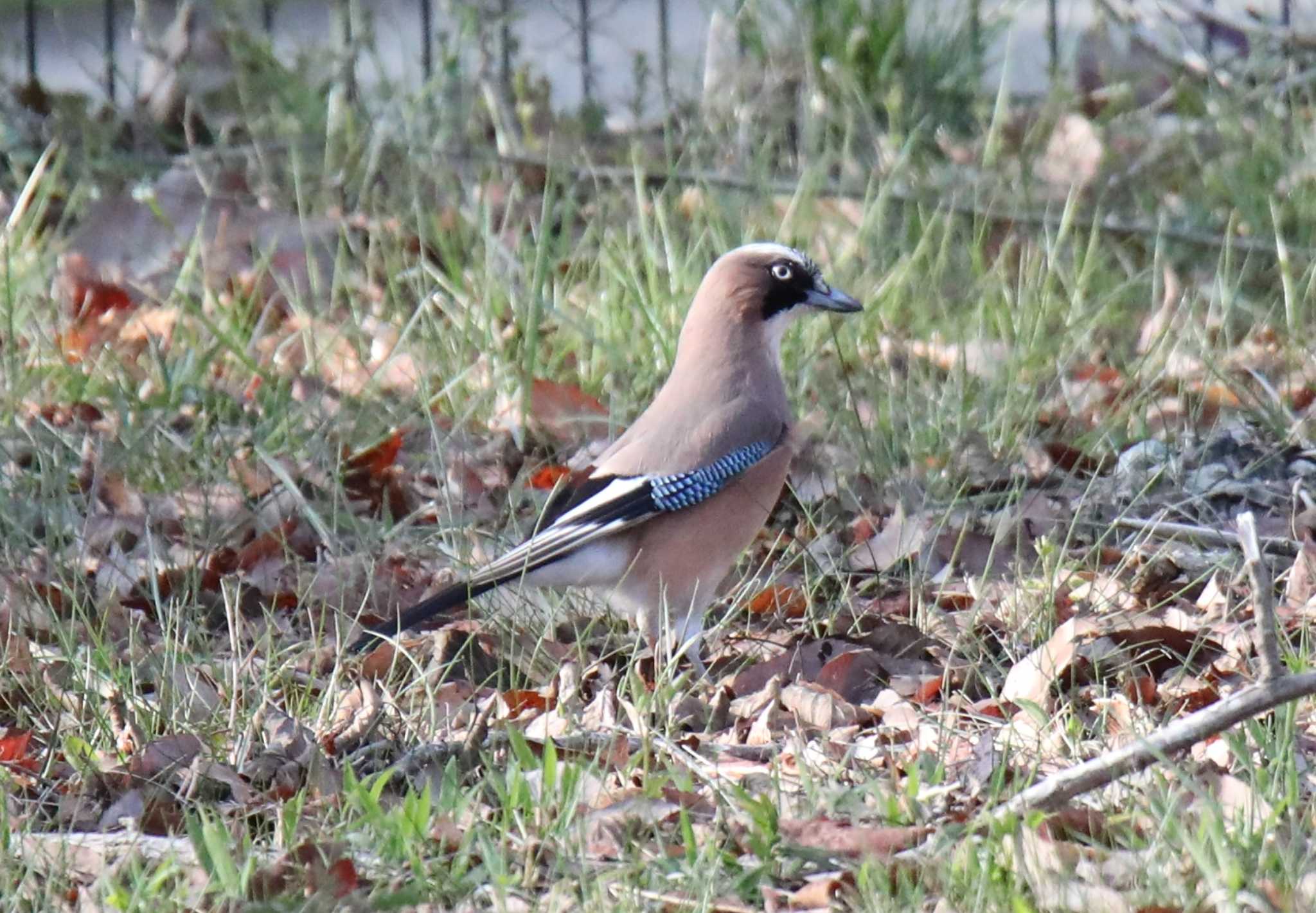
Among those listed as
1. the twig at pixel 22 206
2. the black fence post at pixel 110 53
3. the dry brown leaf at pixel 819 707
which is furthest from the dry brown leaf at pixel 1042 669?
the black fence post at pixel 110 53

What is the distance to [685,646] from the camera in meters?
3.78

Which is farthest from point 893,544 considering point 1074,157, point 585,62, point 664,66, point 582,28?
point 585,62

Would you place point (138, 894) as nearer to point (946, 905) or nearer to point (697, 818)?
point (697, 818)

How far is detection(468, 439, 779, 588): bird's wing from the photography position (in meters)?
4.35

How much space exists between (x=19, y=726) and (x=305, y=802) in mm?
808

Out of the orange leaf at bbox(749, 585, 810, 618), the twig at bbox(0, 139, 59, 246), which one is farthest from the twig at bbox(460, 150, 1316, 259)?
the orange leaf at bbox(749, 585, 810, 618)

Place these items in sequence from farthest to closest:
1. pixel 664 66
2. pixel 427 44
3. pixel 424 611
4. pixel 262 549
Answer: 1. pixel 427 44
2. pixel 664 66
3. pixel 262 549
4. pixel 424 611

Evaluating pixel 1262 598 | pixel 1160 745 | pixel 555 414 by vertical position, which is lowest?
pixel 555 414

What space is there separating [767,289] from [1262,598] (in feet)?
8.20

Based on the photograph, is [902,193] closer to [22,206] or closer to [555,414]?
[555,414]

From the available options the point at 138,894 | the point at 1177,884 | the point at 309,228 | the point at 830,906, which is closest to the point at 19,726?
the point at 138,894

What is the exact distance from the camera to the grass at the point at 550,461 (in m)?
3.00

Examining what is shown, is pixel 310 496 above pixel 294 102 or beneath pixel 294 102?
beneath

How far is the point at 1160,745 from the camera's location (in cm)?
297
